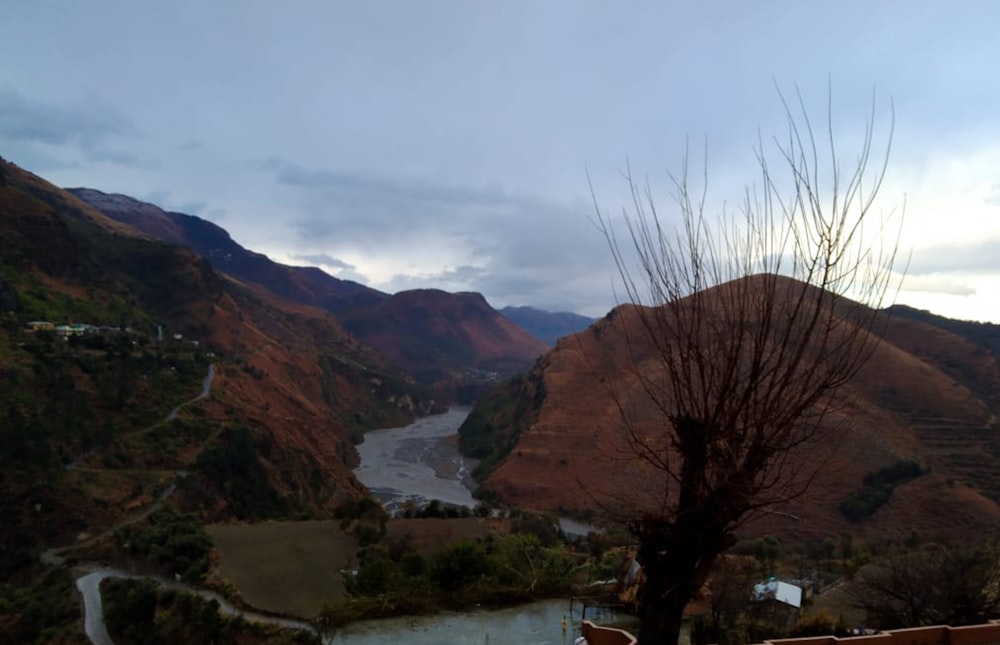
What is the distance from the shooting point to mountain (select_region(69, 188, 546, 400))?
12812 cm

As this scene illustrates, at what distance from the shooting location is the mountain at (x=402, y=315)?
128 meters

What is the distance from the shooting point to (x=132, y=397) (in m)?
34.7

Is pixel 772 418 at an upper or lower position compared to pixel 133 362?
lower

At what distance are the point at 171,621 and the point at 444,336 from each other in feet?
420

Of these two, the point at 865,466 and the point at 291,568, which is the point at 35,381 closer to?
the point at 291,568

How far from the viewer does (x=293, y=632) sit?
12.5 m

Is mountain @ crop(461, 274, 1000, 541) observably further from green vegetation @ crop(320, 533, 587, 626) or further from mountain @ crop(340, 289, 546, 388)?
mountain @ crop(340, 289, 546, 388)

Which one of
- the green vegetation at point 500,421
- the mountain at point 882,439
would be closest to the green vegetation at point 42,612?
the mountain at point 882,439

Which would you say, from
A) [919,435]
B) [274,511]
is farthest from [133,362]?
[919,435]

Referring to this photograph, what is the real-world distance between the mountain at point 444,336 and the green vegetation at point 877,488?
3337 inches

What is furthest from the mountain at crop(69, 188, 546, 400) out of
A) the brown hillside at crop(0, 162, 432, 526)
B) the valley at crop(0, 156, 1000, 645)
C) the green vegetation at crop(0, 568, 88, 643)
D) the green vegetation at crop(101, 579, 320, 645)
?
the green vegetation at crop(101, 579, 320, 645)

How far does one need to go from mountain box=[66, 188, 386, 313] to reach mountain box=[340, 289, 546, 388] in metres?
17.3

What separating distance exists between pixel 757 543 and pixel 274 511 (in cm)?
2463

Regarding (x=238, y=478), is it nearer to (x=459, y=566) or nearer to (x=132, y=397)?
(x=132, y=397)
